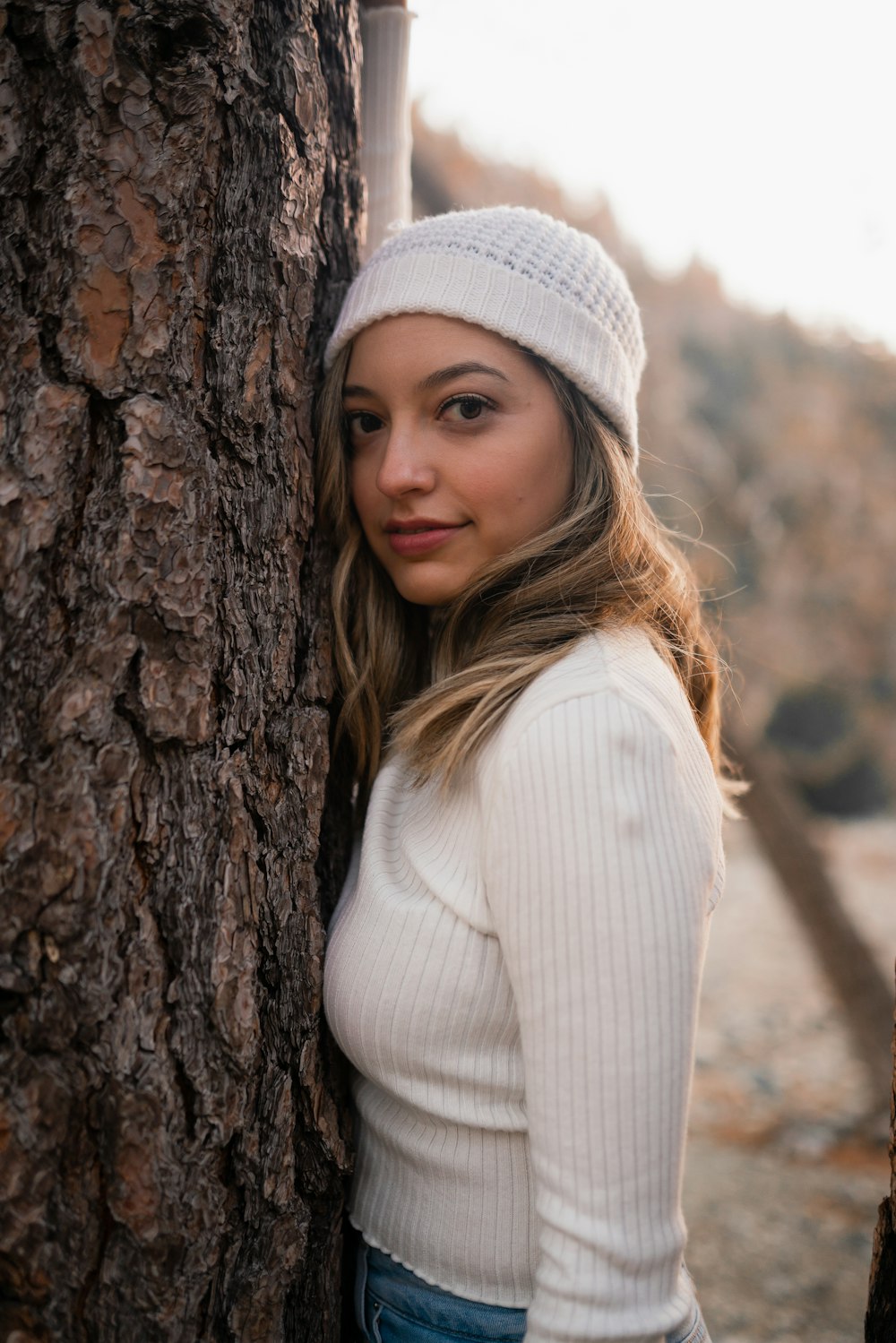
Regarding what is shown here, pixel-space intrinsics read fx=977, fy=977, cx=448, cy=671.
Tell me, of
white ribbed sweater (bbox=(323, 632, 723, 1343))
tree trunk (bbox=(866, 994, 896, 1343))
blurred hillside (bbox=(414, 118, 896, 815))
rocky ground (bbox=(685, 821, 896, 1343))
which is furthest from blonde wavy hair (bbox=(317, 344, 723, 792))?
rocky ground (bbox=(685, 821, 896, 1343))

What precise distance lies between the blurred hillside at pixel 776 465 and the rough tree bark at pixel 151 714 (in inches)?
84.1

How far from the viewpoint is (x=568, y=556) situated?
156cm

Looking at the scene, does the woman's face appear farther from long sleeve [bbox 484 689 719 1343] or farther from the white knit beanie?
long sleeve [bbox 484 689 719 1343]

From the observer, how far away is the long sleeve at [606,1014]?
1065mm

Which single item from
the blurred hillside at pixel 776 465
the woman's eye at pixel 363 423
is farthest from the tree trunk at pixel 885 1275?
the blurred hillside at pixel 776 465

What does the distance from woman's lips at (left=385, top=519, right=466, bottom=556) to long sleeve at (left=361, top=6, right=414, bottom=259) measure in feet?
2.03

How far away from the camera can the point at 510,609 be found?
1.53 meters

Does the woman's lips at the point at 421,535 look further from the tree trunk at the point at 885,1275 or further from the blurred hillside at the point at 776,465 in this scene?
the blurred hillside at the point at 776,465

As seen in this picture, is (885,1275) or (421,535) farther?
(421,535)

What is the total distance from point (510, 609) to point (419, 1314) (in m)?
1.01

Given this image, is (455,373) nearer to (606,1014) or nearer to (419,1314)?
(606,1014)

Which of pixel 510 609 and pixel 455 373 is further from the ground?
pixel 455 373

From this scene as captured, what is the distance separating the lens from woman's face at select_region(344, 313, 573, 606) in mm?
1519

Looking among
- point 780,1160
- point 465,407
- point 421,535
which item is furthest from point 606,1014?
point 780,1160
